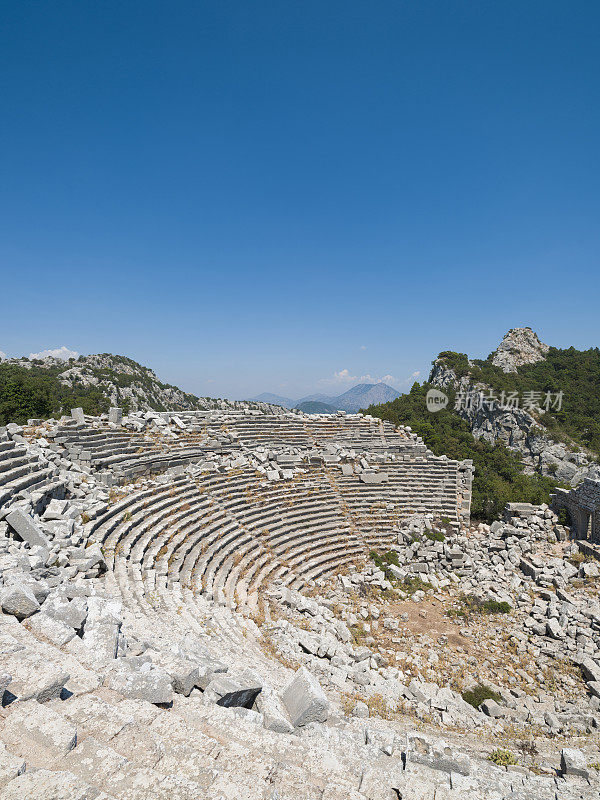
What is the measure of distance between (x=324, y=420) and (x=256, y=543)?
10799 millimetres

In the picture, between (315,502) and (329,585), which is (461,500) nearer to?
(315,502)

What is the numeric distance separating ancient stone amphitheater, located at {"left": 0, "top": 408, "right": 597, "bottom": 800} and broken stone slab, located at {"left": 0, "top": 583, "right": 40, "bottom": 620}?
22 millimetres

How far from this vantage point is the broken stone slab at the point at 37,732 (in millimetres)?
2842

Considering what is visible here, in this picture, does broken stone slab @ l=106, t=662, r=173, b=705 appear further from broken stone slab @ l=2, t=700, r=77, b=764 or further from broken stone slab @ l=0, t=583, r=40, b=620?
broken stone slab @ l=0, t=583, r=40, b=620

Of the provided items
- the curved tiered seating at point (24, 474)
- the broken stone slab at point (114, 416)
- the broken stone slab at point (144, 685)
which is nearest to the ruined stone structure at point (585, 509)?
the broken stone slab at point (144, 685)

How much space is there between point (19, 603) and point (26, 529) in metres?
3.78

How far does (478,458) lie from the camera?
31312 millimetres

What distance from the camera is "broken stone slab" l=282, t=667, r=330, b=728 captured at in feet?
15.9

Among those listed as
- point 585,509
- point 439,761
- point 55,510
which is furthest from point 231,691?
point 585,509

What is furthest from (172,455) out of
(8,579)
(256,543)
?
(8,579)

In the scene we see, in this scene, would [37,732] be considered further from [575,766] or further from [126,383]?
[126,383]

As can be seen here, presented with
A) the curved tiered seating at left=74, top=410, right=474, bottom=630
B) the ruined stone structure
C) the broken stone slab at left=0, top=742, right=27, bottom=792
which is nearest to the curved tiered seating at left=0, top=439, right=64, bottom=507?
the curved tiered seating at left=74, top=410, right=474, bottom=630

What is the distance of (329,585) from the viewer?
1340 cm

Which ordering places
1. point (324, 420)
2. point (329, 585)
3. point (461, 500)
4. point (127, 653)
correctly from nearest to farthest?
point (127, 653)
point (329, 585)
point (461, 500)
point (324, 420)
